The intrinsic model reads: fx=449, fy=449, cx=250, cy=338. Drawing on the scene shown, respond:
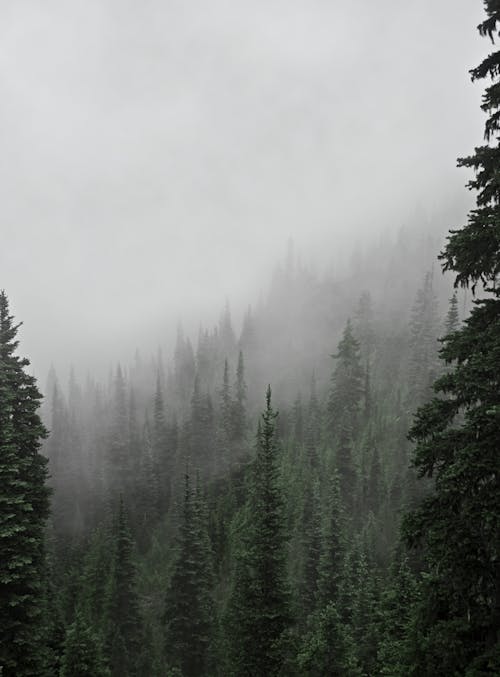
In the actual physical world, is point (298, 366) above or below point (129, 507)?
above

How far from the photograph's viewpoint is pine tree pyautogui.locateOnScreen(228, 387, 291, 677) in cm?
2047

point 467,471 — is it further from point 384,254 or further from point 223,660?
point 384,254

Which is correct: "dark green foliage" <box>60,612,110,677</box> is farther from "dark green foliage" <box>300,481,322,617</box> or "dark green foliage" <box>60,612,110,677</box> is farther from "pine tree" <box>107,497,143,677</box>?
"dark green foliage" <box>300,481,322,617</box>

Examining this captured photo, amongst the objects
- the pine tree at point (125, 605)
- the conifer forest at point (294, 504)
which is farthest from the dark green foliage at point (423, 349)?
the pine tree at point (125, 605)

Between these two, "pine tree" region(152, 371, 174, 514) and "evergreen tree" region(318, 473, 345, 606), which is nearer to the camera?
"evergreen tree" region(318, 473, 345, 606)

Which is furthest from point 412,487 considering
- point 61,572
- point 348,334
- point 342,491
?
point 61,572

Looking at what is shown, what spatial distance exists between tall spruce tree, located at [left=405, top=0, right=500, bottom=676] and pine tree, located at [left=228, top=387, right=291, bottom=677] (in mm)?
13078

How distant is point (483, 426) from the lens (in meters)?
8.86

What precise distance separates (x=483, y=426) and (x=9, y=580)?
1680cm

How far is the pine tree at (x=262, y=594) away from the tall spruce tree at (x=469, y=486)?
13078 millimetres

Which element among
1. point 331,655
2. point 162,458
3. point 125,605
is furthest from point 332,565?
point 162,458

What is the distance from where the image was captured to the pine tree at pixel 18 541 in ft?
54.9

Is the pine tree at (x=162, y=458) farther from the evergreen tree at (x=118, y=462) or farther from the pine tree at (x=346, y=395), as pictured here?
A: the pine tree at (x=346, y=395)

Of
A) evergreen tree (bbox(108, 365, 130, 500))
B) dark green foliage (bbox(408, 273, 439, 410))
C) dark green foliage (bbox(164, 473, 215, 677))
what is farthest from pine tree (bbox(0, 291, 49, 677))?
evergreen tree (bbox(108, 365, 130, 500))
